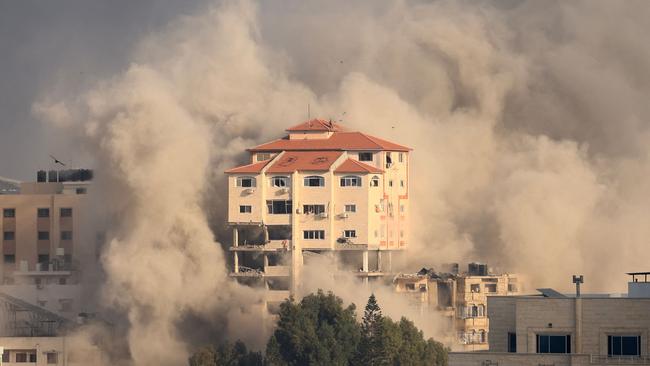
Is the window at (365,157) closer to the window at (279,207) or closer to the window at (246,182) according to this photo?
the window at (279,207)

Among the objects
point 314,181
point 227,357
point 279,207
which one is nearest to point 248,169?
point 279,207

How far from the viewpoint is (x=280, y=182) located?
120m

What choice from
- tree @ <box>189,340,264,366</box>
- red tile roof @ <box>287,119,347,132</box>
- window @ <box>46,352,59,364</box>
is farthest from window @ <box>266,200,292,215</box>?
window @ <box>46,352,59,364</box>

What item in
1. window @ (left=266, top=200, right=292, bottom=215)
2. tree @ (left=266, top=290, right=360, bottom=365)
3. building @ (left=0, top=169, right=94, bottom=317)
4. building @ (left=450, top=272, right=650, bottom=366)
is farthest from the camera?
building @ (left=0, top=169, right=94, bottom=317)

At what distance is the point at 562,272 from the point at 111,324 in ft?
67.4

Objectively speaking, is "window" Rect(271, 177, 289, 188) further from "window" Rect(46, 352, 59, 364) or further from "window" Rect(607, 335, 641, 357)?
"window" Rect(607, 335, 641, 357)

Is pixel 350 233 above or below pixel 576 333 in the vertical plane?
above

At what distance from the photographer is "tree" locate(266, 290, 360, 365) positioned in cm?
10744

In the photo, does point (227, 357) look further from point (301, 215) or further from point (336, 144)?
point (336, 144)

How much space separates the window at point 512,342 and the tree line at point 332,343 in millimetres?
36771

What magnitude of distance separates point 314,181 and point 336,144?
126 inches

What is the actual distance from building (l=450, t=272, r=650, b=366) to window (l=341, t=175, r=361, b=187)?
50.7 m

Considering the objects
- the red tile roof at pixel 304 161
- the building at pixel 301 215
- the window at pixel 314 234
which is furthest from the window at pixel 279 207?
the red tile roof at pixel 304 161

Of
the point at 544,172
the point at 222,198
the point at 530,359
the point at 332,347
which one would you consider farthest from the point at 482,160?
the point at 530,359
